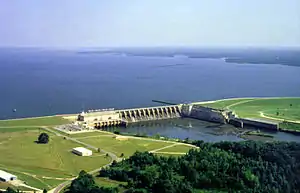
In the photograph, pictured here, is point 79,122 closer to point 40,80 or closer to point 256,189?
point 256,189

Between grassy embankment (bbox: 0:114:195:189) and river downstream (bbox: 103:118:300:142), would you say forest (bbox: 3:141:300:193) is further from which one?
river downstream (bbox: 103:118:300:142)

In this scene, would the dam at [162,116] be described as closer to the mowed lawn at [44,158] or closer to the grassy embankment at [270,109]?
the grassy embankment at [270,109]

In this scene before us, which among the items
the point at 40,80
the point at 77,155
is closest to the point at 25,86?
the point at 40,80

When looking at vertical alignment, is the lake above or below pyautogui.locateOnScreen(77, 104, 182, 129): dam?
above

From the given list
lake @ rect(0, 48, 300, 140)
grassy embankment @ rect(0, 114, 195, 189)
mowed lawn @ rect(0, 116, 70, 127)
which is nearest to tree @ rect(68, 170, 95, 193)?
grassy embankment @ rect(0, 114, 195, 189)

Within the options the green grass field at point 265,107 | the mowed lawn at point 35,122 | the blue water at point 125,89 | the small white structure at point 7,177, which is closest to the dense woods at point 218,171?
the small white structure at point 7,177

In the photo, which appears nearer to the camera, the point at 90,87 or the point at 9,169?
the point at 9,169

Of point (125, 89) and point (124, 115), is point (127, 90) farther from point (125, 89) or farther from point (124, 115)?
point (124, 115)
